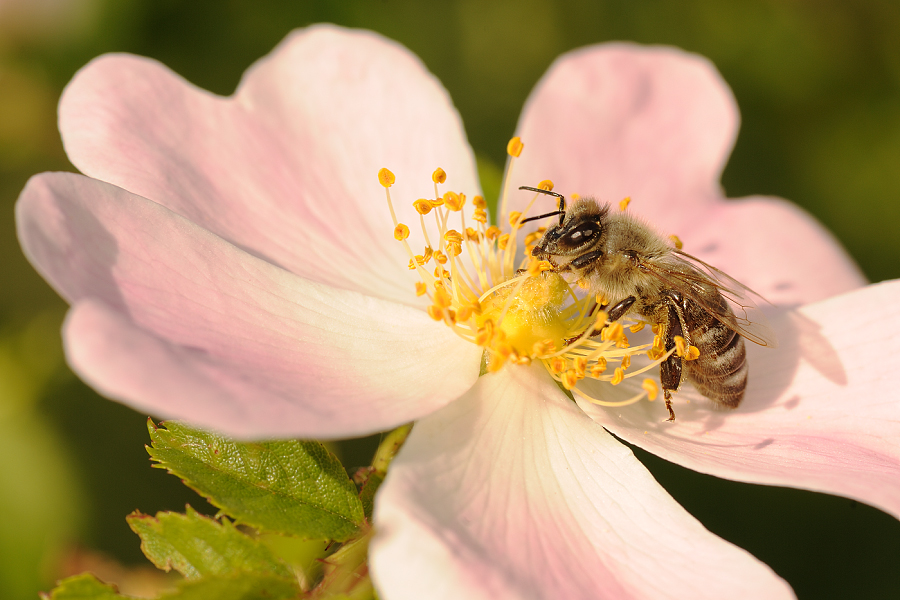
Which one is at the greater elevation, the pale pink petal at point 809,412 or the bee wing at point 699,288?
the bee wing at point 699,288

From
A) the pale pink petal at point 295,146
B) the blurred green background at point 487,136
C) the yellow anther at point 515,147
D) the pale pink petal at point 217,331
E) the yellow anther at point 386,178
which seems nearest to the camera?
the pale pink petal at point 217,331

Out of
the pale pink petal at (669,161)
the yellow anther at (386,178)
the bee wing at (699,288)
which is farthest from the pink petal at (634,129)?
the bee wing at (699,288)

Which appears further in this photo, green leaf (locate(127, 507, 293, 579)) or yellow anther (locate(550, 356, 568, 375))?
yellow anther (locate(550, 356, 568, 375))

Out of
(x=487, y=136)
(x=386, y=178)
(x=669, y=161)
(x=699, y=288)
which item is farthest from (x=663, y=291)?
(x=487, y=136)

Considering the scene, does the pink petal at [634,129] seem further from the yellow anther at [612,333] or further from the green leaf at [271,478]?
the green leaf at [271,478]

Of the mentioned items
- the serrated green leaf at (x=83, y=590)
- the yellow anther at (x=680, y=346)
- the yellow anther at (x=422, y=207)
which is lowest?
the serrated green leaf at (x=83, y=590)

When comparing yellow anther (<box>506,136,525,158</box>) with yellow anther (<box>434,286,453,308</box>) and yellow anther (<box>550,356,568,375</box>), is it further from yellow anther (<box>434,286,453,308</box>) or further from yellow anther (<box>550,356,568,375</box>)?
yellow anther (<box>550,356,568,375</box>)

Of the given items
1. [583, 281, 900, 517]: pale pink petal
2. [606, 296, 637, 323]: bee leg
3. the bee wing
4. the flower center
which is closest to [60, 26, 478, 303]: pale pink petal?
the flower center

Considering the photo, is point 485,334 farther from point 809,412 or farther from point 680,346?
point 809,412
